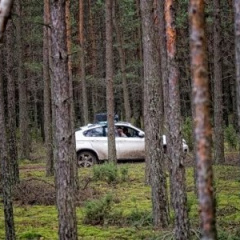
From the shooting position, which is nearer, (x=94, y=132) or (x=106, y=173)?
(x=106, y=173)

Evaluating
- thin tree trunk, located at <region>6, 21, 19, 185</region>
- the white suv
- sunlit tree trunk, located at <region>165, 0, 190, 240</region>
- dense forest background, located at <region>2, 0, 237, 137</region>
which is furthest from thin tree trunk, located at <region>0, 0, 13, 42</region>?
dense forest background, located at <region>2, 0, 237, 137</region>

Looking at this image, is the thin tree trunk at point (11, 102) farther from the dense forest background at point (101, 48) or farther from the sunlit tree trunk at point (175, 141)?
the dense forest background at point (101, 48)

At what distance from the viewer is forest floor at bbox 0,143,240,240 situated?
9688 mm

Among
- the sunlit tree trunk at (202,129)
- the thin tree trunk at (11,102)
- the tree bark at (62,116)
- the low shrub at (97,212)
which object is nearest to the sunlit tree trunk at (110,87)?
the thin tree trunk at (11,102)

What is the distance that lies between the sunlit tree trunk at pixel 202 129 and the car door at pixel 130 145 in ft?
63.0

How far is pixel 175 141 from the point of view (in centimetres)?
823

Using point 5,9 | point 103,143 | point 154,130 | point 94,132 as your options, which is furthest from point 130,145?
point 5,9

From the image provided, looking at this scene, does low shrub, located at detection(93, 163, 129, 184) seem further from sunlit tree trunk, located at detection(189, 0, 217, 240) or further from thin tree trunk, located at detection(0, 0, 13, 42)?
sunlit tree trunk, located at detection(189, 0, 217, 240)

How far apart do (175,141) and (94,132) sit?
48.3 ft

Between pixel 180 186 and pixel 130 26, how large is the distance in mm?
30069

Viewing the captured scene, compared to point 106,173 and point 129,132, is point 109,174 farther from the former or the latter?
point 129,132

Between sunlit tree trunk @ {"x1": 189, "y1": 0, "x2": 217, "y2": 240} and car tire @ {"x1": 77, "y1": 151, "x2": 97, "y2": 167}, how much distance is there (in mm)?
18982

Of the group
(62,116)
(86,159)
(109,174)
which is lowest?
(109,174)

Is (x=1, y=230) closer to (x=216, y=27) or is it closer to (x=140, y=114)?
(x=216, y=27)
